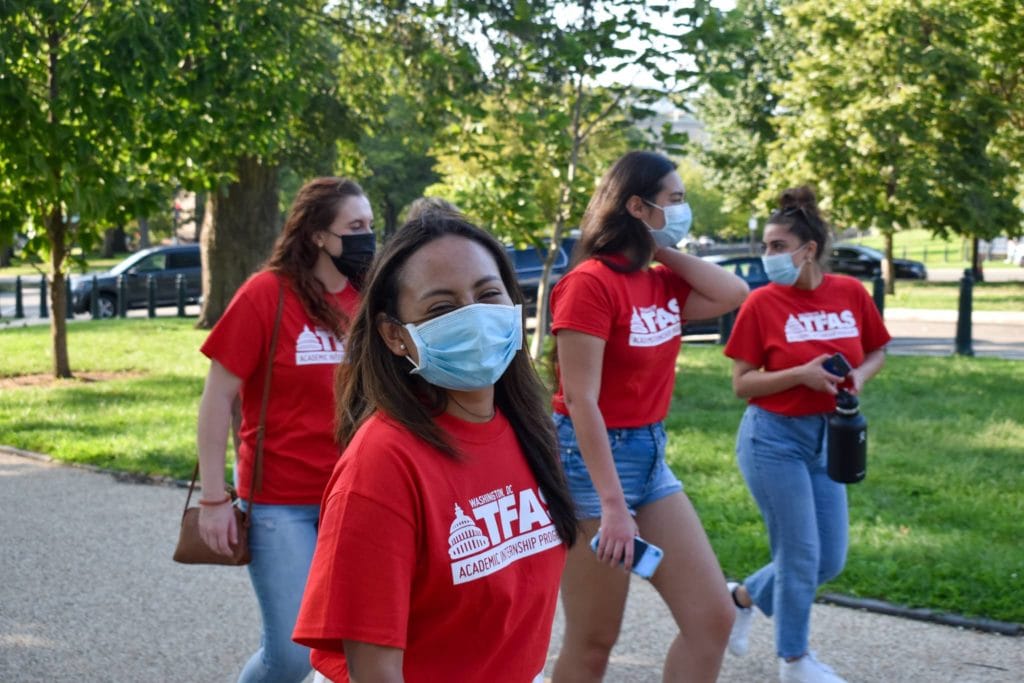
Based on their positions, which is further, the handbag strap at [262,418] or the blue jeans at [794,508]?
the blue jeans at [794,508]

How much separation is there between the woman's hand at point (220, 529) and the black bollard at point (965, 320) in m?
13.8

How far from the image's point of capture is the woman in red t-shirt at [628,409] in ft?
12.6

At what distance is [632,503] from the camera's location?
4008 millimetres

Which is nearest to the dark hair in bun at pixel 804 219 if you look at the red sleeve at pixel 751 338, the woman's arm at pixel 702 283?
the red sleeve at pixel 751 338

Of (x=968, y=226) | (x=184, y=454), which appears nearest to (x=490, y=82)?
(x=184, y=454)

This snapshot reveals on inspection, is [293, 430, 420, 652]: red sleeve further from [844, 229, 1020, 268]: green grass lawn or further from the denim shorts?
[844, 229, 1020, 268]: green grass lawn

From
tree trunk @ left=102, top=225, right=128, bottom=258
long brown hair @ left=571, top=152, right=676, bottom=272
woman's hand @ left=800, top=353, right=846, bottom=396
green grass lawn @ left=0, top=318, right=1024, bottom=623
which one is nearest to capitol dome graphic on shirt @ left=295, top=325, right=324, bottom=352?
long brown hair @ left=571, top=152, right=676, bottom=272

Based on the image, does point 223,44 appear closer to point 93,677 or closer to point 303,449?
point 93,677

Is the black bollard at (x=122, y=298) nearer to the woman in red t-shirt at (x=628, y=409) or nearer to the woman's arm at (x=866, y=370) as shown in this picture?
the woman's arm at (x=866, y=370)

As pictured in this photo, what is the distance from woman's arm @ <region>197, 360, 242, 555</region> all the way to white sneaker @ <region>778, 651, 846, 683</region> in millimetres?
2204

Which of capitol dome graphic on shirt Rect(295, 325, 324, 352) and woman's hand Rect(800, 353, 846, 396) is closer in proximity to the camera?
capitol dome graphic on shirt Rect(295, 325, 324, 352)

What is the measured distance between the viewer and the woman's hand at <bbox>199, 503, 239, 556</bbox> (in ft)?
12.7

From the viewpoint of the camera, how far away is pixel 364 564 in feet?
6.71

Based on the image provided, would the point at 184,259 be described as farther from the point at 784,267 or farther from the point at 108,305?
the point at 784,267
